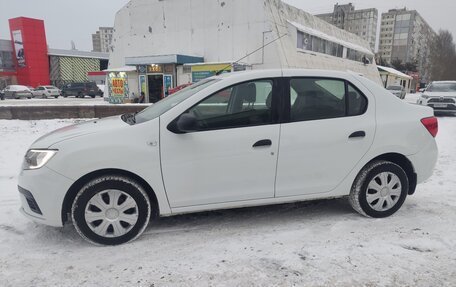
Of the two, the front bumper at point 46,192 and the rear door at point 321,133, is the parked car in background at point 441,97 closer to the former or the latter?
the rear door at point 321,133

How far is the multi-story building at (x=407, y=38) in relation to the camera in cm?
9325

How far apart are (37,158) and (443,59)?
84.7 m

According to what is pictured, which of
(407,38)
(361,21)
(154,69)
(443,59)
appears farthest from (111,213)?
(407,38)

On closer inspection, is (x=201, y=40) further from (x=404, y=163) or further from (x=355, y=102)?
(x=404, y=163)

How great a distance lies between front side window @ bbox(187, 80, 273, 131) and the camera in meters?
3.39

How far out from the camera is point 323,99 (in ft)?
12.3

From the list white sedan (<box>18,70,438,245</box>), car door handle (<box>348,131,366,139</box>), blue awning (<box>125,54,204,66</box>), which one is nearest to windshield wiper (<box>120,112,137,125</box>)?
white sedan (<box>18,70,438,245</box>)

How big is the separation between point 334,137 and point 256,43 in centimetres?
2029

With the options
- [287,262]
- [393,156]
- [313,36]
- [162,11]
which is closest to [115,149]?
[287,262]

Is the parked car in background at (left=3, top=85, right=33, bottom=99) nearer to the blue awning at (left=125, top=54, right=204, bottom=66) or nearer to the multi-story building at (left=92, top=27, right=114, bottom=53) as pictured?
the blue awning at (left=125, top=54, right=204, bottom=66)

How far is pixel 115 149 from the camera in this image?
10.3 feet

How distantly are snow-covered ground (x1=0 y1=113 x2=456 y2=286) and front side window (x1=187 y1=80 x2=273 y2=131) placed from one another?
1167 mm

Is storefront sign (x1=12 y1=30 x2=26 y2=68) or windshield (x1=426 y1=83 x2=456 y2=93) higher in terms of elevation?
storefront sign (x1=12 y1=30 x2=26 y2=68)

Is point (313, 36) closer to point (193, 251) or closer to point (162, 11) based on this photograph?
point (162, 11)
